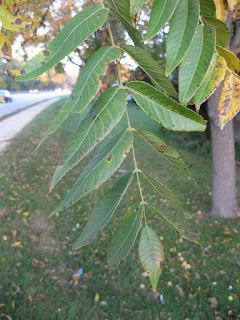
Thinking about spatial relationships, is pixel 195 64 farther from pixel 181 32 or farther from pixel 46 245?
pixel 46 245

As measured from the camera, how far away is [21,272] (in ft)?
12.1

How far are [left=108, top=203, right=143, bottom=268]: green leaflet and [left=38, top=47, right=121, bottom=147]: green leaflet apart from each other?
1.36ft

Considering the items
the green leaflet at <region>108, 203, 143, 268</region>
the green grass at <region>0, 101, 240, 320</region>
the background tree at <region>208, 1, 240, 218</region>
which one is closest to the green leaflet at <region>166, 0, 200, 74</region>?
the green leaflet at <region>108, 203, 143, 268</region>

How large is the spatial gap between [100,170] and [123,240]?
10.4 inches

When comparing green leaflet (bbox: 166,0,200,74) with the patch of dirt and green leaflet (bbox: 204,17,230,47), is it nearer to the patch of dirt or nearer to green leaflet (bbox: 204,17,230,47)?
green leaflet (bbox: 204,17,230,47)

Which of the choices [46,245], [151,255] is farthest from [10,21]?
[46,245]

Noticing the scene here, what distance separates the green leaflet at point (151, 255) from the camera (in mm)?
815

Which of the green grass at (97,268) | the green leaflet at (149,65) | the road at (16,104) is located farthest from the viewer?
the road at (16,104)

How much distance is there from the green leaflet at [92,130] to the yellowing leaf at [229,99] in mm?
335

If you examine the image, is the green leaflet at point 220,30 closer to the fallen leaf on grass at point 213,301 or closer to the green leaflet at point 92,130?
the green leaflet at point 92,130

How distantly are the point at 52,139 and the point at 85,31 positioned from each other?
10.2 meters

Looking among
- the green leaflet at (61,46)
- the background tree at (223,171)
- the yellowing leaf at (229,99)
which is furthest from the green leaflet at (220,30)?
the background tree at (223,171)

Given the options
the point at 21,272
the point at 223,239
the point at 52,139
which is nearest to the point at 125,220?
the point at 21,272

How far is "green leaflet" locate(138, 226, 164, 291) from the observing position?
0.81 m
